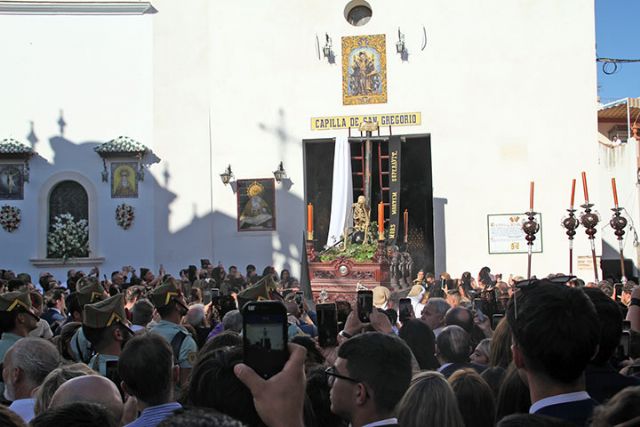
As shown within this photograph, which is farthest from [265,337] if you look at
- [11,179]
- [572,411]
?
[11,179]

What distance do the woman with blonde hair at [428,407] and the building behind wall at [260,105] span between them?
18.6 meters

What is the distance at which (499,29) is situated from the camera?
71.3ft

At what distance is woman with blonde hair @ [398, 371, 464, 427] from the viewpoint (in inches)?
131

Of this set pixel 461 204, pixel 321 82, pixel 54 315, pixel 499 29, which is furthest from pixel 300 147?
pixel 54 315

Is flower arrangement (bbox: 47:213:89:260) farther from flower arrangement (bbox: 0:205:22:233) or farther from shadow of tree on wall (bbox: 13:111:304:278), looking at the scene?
flower arrangement (bbox: 0:205:22:233)

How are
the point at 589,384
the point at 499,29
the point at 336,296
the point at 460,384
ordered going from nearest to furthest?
the point at 589,384 < the point at 460,384 < the point at 336,296 < the point at 499,29

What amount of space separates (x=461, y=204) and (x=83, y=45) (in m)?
12.1

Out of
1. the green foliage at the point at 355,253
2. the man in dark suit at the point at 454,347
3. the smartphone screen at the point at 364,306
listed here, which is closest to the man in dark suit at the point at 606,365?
the man in dark suit at the point at 454,347

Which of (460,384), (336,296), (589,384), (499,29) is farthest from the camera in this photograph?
(499,29)

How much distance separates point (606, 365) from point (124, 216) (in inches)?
793

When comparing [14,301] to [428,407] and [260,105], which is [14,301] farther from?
[260,105]

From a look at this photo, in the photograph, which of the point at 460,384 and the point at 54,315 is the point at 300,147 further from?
the point at 460,384

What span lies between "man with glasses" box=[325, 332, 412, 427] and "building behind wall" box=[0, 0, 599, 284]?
61.6 ft

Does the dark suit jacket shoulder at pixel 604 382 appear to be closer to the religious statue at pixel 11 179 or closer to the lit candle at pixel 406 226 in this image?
the lit candle at pixel 406 226
